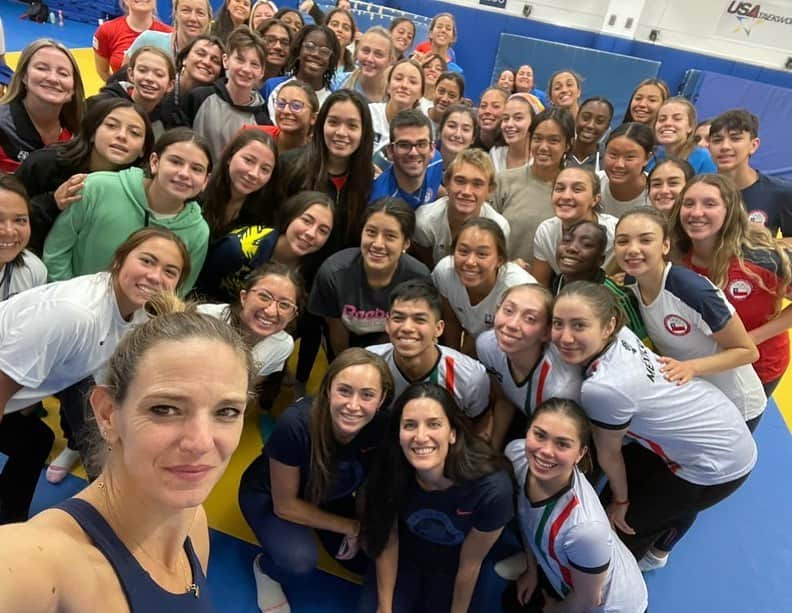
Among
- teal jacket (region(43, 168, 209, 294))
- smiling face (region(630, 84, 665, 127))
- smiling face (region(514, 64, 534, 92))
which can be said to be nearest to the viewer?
teal jacket (region(43, 168, 209, 294))

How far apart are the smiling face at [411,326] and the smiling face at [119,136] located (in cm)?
198

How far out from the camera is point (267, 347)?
3.24 m

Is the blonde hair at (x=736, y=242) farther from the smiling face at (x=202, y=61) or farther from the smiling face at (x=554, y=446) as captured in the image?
the smiling face at (x=202, y=61)

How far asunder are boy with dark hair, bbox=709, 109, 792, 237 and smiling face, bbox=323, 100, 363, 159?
2.65m

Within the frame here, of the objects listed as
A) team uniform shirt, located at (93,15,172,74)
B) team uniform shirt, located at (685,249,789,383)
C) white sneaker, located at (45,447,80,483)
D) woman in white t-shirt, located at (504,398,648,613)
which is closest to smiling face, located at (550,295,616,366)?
woman in white t-shirt, located at (504,398,648,613)

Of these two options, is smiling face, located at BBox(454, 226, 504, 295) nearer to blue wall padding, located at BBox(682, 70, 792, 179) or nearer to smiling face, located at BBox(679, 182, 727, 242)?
smiling face, located at BBox(679, 182, 727, 242)

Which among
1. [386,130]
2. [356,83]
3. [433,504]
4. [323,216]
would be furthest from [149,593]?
[356,83]

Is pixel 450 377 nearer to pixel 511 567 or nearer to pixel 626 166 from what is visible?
pixel 511 567

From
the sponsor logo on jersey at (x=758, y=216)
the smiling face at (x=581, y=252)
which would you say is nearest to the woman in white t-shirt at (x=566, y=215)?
the smiling face at (x=581, y=252)

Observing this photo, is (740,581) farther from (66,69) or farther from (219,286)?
(66,69)

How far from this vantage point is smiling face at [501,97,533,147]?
458 cm

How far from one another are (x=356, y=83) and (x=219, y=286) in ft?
9.09

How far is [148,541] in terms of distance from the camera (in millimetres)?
1354

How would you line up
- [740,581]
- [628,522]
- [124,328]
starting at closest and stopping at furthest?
[124,328] < [628,522] < [740,581]
